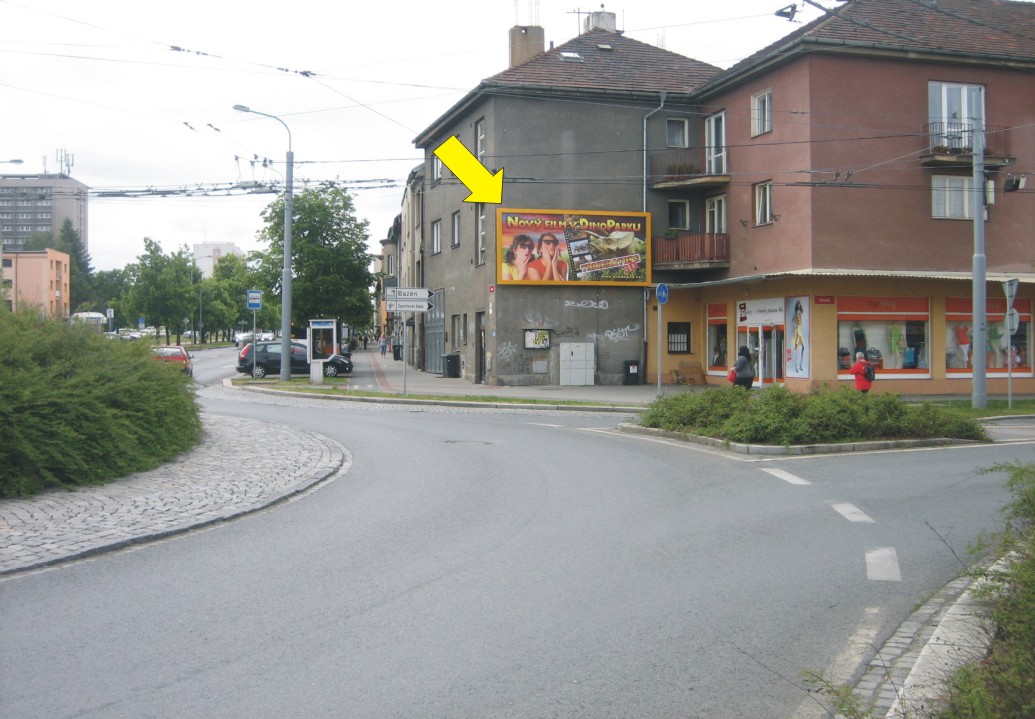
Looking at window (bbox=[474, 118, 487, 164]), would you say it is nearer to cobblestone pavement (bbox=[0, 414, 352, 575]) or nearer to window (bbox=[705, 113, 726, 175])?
window (bbox=[705, 113, 726, 175])

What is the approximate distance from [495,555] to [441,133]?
34.6 m

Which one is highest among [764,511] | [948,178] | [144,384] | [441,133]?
[441,133]

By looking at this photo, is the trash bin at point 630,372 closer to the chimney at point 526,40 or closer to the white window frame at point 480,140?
the white window frame at point 480,140

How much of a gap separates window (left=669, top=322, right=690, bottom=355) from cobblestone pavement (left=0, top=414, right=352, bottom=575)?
21.5 meters

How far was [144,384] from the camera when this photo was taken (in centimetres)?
1223

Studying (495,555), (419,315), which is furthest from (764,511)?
(419,315)

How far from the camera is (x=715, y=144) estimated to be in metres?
33.3

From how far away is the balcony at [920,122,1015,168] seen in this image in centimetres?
2839

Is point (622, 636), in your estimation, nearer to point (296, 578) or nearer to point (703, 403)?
point (296, 578)

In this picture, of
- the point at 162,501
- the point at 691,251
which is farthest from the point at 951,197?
the point at 162,501

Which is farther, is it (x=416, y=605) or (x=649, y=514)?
(x=649, y=514)

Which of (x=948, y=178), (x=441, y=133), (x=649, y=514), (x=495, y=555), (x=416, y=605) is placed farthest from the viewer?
(x=441, y=133)

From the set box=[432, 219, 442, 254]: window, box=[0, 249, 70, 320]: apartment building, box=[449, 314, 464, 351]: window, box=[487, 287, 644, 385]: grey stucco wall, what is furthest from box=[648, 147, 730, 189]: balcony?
box=[0, 249, 70, 320]: apartment building

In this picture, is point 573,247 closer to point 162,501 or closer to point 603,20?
point 603,20
